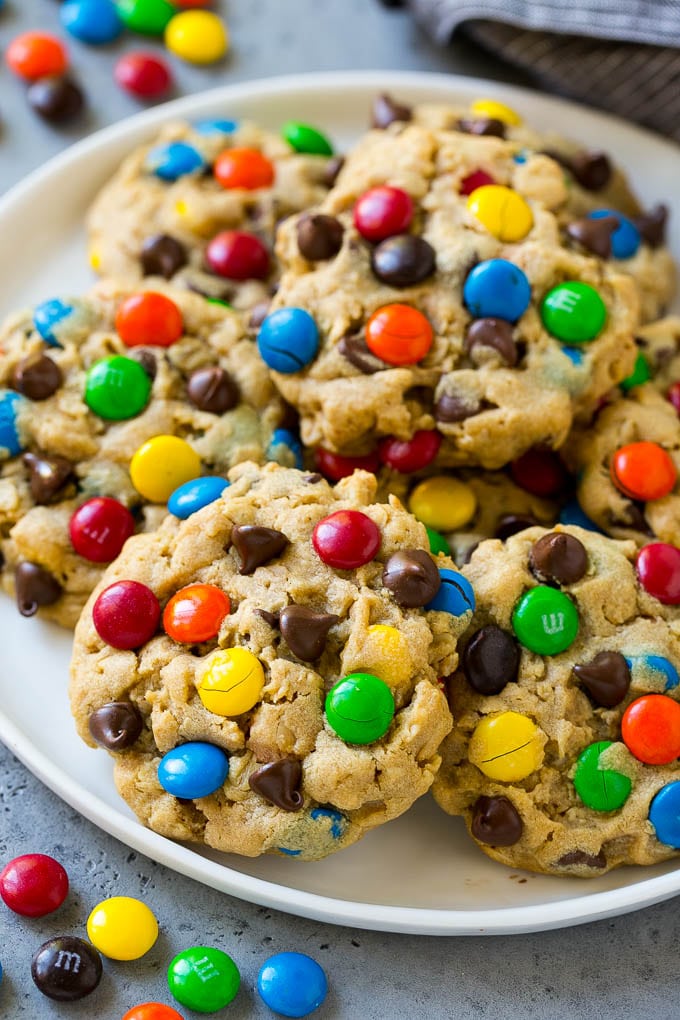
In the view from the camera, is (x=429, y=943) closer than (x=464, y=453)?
Yes

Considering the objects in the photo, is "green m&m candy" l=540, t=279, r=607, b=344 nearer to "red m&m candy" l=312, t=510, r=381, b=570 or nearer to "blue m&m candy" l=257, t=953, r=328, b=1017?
"red m&m candy" l=312, t=510, r=381, b=570

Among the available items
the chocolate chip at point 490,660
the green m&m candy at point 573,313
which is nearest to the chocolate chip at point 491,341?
A: the green m&m candy at point 573,313

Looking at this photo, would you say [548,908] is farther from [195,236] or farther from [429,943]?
[195,236]

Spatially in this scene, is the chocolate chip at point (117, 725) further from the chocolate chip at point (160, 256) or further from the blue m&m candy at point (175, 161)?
the blue m&m candy at point (175, 161)

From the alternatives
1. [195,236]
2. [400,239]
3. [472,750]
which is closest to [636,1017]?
[472,750]

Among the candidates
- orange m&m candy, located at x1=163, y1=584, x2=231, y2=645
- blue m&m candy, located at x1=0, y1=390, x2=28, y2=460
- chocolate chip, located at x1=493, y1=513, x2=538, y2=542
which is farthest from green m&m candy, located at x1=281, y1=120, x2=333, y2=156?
orange m&m candy, located at x1=163, y1=584, x2=231, y2=645

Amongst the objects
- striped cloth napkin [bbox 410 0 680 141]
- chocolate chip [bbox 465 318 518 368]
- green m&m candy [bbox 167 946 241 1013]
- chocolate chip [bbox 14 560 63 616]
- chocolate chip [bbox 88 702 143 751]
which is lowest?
green m&m candy [bbox 167 946 241 1013]
